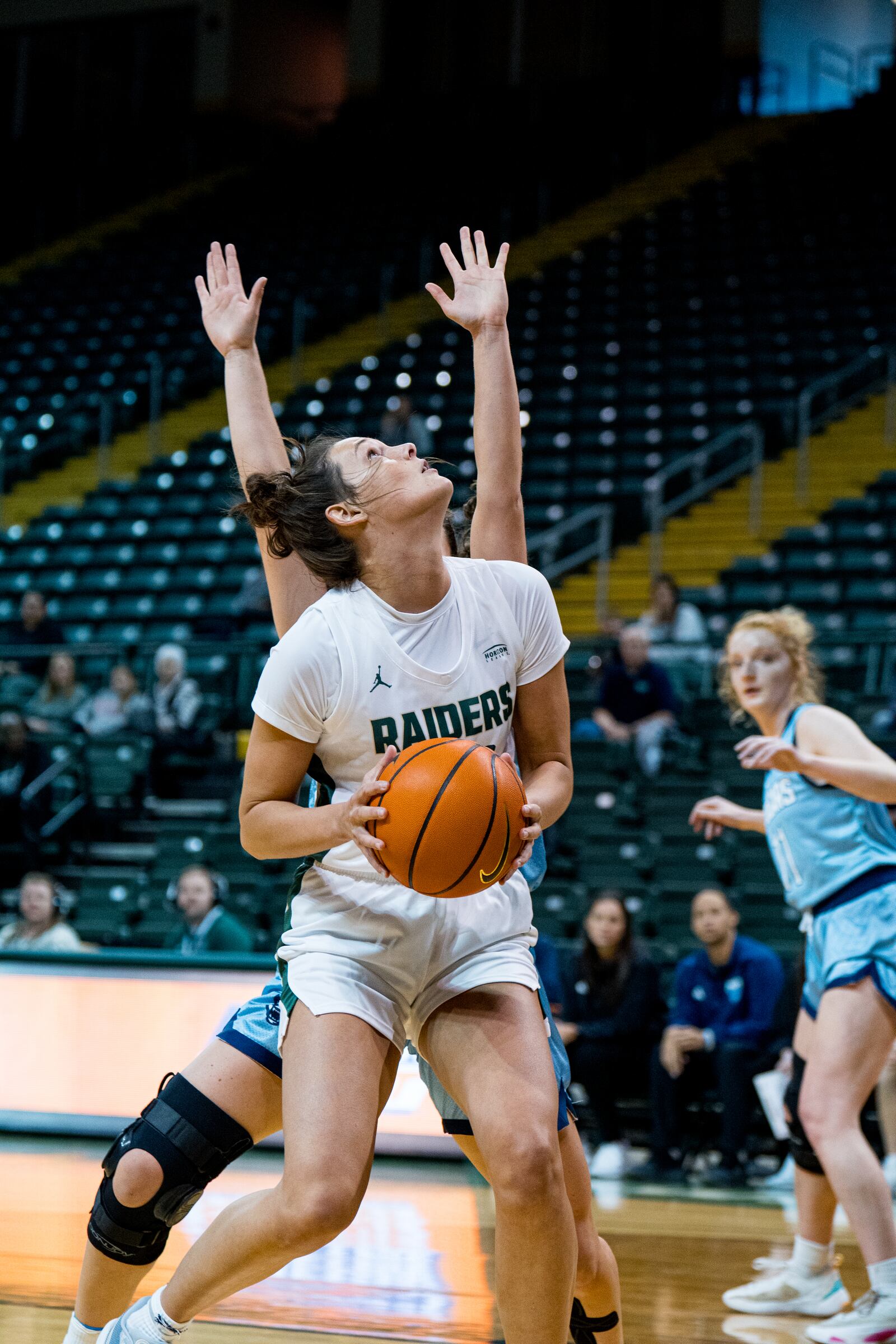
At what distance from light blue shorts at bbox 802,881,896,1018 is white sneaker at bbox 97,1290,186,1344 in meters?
1.94

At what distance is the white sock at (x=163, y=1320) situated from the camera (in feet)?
9.02

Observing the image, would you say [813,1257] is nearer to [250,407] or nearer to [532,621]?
[532,621]

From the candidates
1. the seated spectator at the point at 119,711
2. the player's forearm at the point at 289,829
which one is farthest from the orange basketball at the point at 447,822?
the seated spectator at the point at 119,711

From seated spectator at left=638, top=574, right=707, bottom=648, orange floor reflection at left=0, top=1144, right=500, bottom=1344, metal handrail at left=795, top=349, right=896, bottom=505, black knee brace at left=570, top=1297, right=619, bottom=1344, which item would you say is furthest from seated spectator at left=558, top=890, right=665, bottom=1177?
metal handrail at left=795, top=349, right=896, bottom=505

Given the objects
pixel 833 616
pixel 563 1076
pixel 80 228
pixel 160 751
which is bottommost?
pixel 160 751

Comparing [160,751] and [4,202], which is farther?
[4,202]

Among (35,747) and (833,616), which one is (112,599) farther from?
(833,616)

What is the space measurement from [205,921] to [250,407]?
4.67 meters

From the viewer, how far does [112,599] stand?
13398 millimetres

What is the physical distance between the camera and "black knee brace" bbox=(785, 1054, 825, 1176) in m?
4.14

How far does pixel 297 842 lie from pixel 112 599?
11144 millimetres

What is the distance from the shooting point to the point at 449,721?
9.05 ft

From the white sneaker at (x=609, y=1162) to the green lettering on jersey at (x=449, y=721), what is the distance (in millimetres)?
3963

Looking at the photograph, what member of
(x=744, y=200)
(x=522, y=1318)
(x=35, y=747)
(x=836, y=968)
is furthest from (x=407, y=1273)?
(x=744, y=200)
